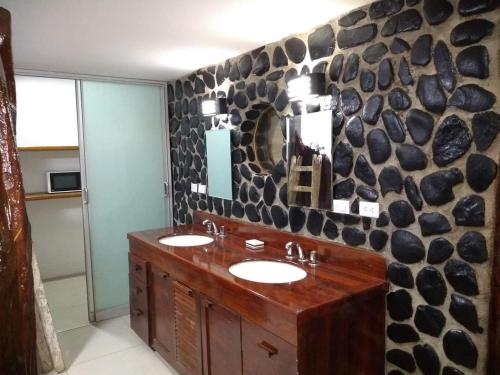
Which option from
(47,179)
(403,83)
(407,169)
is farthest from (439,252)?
(47,179)

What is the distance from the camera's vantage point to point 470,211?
4.96 ft

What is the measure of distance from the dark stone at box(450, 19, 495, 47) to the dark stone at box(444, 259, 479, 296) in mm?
908

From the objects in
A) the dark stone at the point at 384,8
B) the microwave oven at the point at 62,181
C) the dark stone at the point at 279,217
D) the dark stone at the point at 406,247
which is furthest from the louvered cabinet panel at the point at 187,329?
the microwave oven at the point at 62,181

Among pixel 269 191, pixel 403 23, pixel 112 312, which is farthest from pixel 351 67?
pixel 112 312

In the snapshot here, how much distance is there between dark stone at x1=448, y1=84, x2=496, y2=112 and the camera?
1435 mm

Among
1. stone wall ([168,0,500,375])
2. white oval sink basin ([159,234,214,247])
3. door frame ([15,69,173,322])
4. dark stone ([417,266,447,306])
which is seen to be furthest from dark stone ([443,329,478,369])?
door frame ([15,69,173,322])

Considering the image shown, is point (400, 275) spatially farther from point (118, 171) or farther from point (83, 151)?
point (83, 151)

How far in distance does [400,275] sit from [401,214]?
300 mm

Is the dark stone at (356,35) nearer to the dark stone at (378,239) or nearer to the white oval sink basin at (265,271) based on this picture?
the dark stone at (378,239)

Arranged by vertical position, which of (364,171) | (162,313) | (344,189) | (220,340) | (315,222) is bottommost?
(162,313)

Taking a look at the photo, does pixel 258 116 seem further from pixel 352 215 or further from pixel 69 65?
pixel 69 65

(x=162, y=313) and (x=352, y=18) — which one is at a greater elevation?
(x=352, y=18)

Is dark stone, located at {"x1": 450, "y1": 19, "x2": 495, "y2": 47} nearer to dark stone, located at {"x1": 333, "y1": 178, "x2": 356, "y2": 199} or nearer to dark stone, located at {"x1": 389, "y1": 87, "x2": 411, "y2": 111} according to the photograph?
dark stone, located at {"x1": 389, "y1": 87, "x2": 411, "y2": 111}

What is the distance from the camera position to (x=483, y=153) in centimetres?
146
